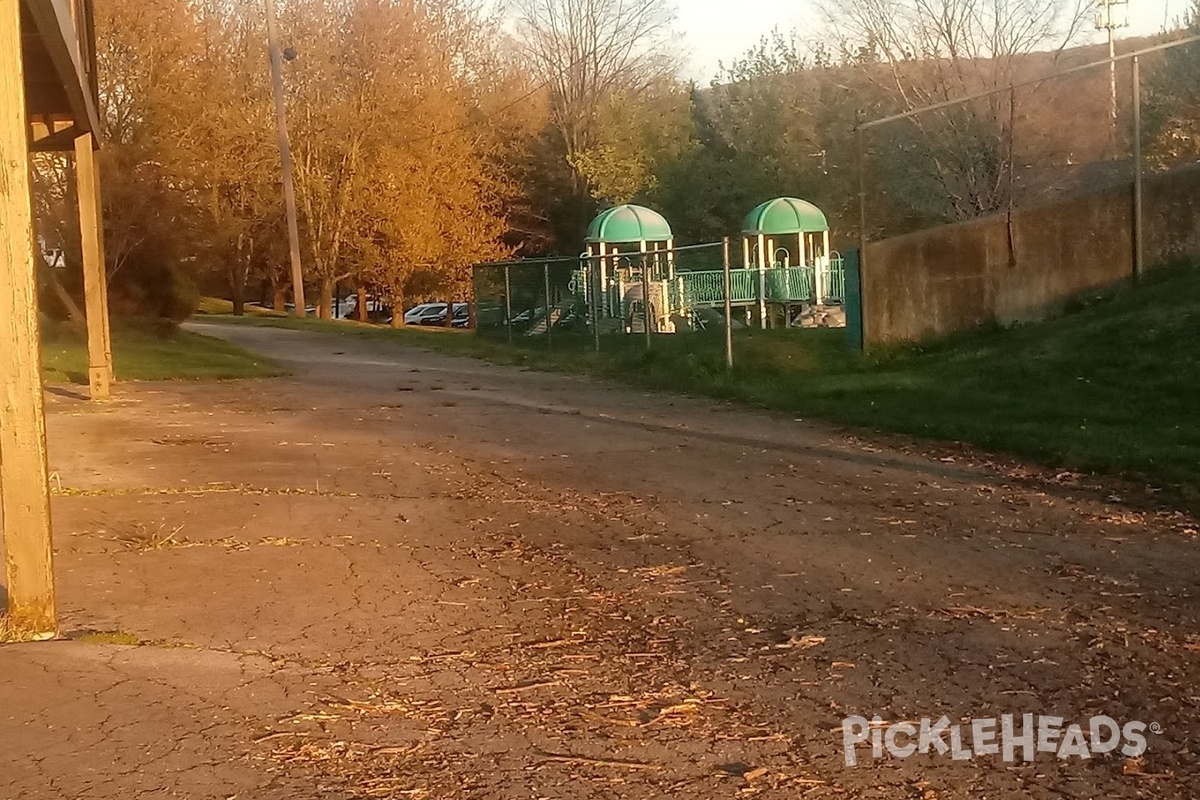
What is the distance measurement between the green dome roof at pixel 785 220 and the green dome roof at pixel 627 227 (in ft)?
8.81

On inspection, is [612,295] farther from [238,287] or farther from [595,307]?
[238,287]

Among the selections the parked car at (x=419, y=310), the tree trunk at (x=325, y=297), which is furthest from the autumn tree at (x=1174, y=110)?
the parked car at (x=419, y=310)

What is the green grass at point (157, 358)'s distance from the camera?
19.5 meters

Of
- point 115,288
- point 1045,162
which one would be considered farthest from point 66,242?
point 1045,162

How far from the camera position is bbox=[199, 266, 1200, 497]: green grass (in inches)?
412

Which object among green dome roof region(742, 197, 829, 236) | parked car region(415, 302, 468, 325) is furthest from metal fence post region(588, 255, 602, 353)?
parked car region(415, 302, 468, 325)

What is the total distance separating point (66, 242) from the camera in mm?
29375

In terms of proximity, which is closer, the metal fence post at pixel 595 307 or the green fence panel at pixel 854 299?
the green fence panel at pixel 854 299

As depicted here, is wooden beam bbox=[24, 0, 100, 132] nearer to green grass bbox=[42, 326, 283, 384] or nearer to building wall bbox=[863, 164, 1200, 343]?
green grass bbox=[42, 326, 283, 384]

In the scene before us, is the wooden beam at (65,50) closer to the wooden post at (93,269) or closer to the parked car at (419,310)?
the wooden post at (93,269)

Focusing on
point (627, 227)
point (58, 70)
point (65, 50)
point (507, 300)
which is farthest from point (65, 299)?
point (65, 50)

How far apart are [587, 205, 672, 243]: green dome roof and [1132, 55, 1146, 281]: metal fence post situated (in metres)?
17.9

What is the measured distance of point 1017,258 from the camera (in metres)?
17.3

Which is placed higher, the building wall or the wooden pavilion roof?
the wooden pavilion roof
